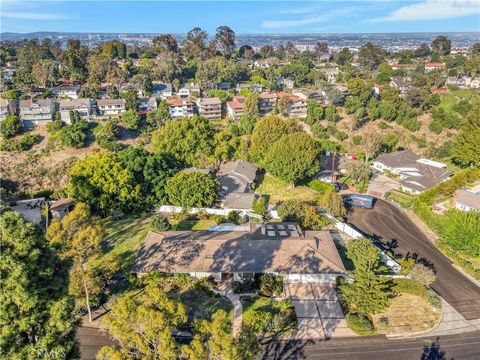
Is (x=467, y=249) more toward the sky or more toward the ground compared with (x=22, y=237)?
more toward the ground

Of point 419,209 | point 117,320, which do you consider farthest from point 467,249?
point 117,320

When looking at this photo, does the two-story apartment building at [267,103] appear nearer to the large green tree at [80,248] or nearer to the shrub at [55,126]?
the shrub at [55,126]

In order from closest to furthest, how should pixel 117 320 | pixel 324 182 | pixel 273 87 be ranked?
pixel 117 320 → pixel 324 182 → pixel 273 87

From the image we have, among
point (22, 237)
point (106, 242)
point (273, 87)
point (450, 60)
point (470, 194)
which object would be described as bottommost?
point (106, 242)

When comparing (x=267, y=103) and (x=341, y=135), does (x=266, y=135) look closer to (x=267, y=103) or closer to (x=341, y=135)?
(x=341, y=135)

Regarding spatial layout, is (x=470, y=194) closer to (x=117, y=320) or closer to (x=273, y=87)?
(x=117, y=320)
